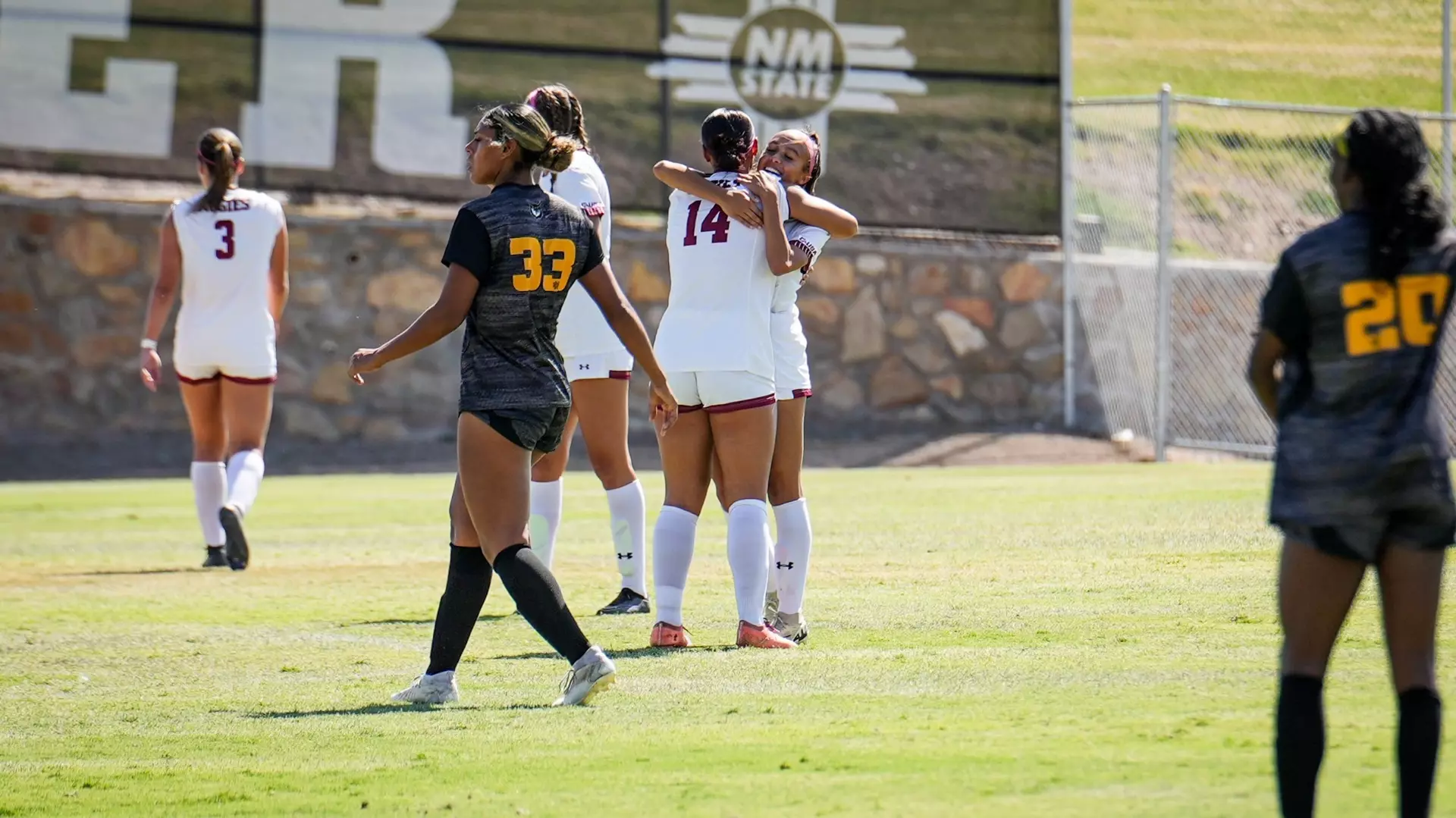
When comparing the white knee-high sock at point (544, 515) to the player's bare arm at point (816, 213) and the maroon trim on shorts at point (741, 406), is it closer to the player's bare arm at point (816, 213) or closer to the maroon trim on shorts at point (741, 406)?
the maroon trim on shorts at point (741, 406)

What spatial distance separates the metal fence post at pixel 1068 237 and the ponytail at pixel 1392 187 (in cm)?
1612

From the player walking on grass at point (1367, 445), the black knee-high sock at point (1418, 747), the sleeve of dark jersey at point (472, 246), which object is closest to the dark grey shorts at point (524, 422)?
the sleeve of dark jersey at point (472, 246)

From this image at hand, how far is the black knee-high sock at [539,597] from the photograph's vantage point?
6211mm

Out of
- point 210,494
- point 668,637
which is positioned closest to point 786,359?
point 668,637

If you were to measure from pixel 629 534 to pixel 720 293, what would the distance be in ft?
6.17

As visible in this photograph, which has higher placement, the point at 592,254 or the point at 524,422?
the point at 592,254

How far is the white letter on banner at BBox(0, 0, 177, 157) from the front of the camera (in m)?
18.6

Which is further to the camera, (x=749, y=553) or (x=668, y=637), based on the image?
(x=668, y=637)

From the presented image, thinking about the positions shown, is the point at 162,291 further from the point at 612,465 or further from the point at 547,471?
the point at 612,465

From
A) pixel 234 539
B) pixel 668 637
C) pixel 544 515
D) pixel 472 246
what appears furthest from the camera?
pixel 234 539

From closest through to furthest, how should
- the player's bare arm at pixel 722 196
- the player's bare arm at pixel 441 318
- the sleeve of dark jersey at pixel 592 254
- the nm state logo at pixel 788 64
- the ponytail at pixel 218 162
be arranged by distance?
the player's bare arm at pixel 441 318, the sleeve of dark jersey at pixel 592 254, the player's bare arm at pixel 722 196, the ponytail at pixel 218 162, the nm state logo at pixel 788 64

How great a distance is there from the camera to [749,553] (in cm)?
754

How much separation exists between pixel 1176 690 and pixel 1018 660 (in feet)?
A: 2.83

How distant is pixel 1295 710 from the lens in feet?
14.4
